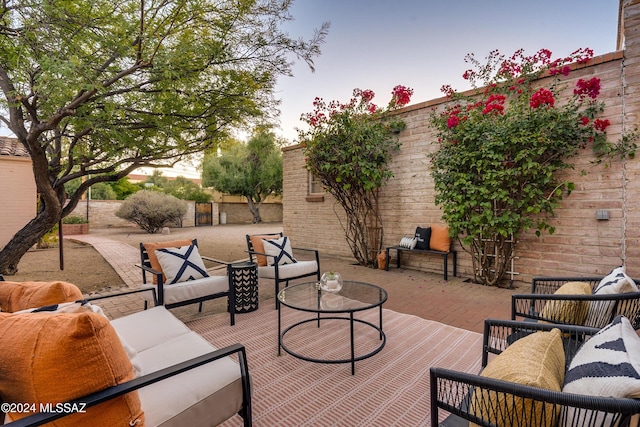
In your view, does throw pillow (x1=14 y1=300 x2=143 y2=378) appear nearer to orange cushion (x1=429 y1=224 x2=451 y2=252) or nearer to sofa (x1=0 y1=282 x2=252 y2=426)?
sofa (x1=0 y1=282 x2=252 y2=426)

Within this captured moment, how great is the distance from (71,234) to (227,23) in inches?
486

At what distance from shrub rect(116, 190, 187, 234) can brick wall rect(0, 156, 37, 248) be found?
183 inches

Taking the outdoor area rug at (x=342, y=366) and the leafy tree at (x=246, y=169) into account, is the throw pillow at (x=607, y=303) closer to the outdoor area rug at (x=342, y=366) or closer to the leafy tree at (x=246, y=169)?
Answer: the outdoor area rug at (x=342, y=366)

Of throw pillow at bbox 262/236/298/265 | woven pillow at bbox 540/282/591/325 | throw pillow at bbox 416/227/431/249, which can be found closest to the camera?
woven pillow at bbox 540/282/591/325

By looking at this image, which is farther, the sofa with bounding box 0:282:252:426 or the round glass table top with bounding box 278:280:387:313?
the round glass table top with bounding box 278:280:387:313

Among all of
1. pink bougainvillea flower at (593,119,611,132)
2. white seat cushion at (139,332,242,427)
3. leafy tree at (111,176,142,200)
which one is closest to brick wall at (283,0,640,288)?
pink bougainvillea flower at (593,119,611,132)

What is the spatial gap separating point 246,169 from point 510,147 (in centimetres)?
1555

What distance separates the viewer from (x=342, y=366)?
2350 mm

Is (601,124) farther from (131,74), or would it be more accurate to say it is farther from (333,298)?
(131,74)

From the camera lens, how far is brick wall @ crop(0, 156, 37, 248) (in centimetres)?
720

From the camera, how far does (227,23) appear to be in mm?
3795

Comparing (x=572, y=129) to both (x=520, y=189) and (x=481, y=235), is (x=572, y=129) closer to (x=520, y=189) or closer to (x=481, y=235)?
(x=520, y=189)

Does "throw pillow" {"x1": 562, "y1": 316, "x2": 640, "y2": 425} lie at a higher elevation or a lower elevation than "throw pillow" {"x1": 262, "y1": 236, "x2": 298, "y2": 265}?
higher

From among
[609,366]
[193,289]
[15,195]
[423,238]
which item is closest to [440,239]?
[423,238]
